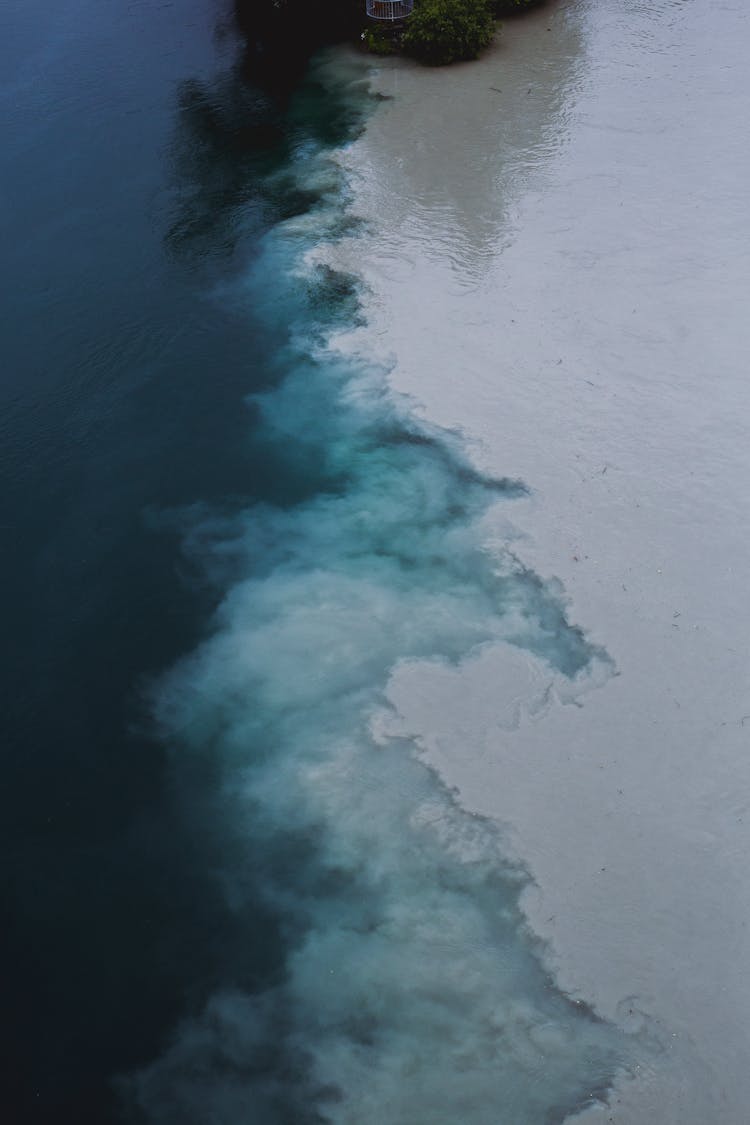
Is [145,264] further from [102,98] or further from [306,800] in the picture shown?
[306,800]

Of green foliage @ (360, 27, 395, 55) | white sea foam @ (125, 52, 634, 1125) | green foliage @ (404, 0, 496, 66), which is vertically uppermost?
green foliage @ (360, 27, 395, 55)

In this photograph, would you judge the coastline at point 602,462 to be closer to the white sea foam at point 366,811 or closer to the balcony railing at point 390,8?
the white sea foam at point 366,811

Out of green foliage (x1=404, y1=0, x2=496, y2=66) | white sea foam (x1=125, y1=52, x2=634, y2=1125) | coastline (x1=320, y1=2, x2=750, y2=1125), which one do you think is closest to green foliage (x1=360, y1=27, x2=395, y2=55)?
green foliage (x1=404, y1=0, x2=496, y2=66)

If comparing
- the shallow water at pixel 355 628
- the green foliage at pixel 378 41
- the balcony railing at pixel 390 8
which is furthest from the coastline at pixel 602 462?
the balcony railing at pixel 390 8

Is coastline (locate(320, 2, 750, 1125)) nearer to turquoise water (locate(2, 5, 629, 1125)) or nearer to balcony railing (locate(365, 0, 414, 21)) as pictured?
turquoise water (locate(2, 5, 629, 1125))

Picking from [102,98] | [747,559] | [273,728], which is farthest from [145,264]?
[747,559]
